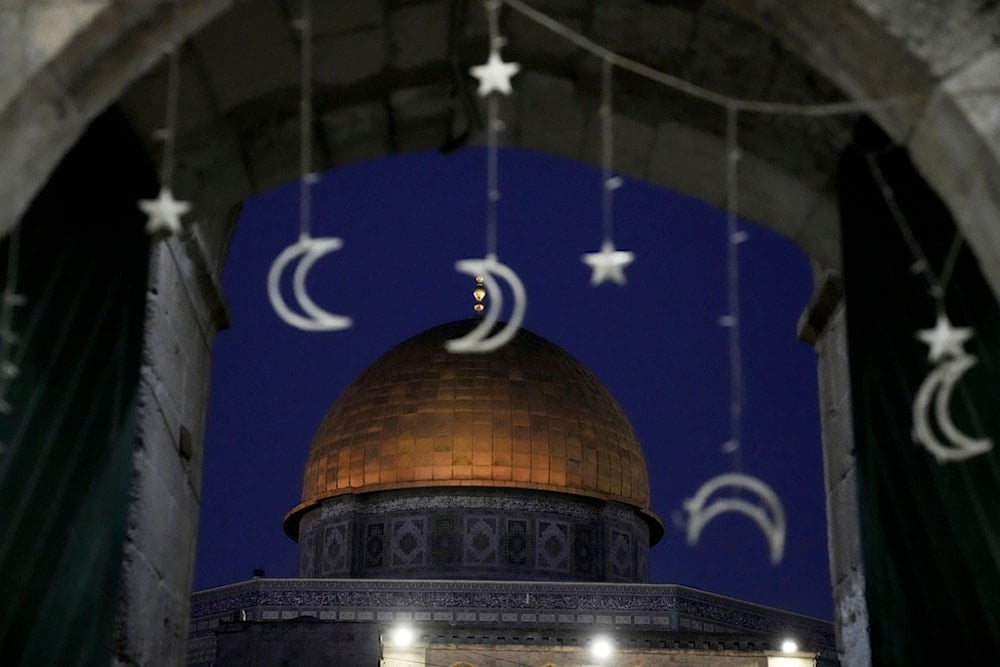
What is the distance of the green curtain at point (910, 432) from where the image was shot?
14.9 feet

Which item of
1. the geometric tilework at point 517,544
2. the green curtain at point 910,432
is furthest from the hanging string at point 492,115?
the geometric tilework at point 517,544

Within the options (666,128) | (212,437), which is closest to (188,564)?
(666,128)

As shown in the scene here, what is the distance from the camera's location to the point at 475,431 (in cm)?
2911

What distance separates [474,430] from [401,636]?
7426 mm

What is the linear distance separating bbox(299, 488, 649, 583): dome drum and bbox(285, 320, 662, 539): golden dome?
313mm

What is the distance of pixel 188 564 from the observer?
6578 millimetres

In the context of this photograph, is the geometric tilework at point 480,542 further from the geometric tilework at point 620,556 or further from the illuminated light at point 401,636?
the illuminated light at point 401,636

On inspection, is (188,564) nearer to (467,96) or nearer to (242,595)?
(467,96)

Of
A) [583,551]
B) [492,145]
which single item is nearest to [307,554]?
[583,551]

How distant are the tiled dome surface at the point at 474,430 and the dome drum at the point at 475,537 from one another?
33 centimetres

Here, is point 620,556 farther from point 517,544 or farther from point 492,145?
point 492,145

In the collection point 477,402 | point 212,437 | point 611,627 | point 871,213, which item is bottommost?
point 871,213

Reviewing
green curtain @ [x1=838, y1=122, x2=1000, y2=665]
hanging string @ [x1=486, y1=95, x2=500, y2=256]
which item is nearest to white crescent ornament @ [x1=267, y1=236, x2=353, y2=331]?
hanging string @ [x1=486, y1=95, x2=500, y2=256]

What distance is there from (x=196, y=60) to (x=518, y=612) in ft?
73.2
